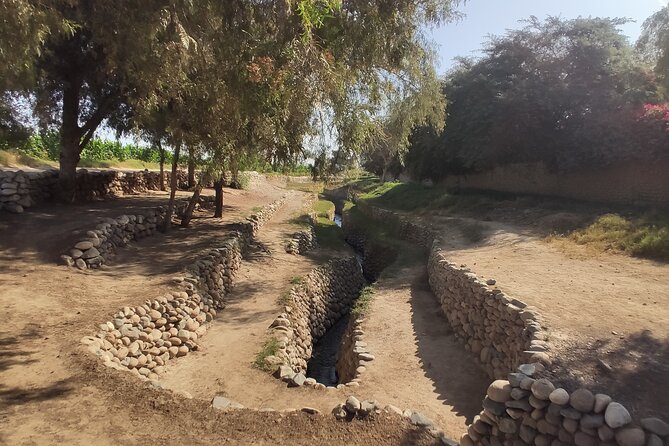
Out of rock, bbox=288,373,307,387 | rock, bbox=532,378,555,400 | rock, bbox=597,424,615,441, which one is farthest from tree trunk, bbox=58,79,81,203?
rock, bbox=597,424,615,441

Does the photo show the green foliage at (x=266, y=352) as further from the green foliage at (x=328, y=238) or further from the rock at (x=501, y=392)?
the green foliage at (x=328, y=238)

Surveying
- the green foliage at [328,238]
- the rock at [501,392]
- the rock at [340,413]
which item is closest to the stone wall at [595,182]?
the green foliage at [328,238]

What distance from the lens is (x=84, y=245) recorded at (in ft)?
34.3

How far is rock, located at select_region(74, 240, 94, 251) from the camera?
10.4 metres

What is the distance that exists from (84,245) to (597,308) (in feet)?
36.5

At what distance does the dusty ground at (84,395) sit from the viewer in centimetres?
488

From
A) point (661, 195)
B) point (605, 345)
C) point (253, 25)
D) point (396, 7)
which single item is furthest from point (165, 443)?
point (661, 195)

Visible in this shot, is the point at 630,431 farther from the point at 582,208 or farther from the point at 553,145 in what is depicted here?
the point at 553,145

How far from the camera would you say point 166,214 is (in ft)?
52.4

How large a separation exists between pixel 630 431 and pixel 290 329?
7.73 meters

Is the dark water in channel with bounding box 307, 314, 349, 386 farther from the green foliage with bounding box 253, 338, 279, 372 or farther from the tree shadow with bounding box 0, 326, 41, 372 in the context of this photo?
the tree shadow with bounding box 0, 326, 41, 372

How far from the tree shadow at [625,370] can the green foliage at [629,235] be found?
20.0 ft

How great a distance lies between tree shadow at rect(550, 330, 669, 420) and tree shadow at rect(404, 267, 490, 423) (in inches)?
80.9

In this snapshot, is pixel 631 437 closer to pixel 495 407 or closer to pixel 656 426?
pixel 656 426
